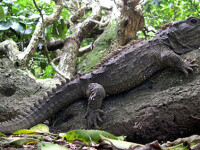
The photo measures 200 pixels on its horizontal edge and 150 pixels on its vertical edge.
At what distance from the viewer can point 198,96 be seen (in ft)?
9.40

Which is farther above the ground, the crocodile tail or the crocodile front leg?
the crocodile front leg

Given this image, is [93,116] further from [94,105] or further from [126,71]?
[126,71]

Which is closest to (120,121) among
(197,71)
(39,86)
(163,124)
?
(163,124)

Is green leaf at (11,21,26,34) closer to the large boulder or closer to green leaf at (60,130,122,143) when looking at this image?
the large boulder

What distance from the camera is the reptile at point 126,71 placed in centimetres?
394

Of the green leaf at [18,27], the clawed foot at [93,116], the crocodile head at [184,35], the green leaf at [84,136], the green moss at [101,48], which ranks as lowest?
the clawed foot at [93,116]

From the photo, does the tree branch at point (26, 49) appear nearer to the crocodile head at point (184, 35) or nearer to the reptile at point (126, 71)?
the reptile at point (126, 71)

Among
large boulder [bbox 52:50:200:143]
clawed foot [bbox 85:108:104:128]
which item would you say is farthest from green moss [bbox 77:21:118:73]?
clawed foot [bbox 85:108:104:128]

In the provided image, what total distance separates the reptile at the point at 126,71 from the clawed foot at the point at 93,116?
1.02ft

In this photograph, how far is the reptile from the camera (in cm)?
394

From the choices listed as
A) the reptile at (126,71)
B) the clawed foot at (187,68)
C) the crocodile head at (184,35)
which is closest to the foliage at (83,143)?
the reptile at (126,71)

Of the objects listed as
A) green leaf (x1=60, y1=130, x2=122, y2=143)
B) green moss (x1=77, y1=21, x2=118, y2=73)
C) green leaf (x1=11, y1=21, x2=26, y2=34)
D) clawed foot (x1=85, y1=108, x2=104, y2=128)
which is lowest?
clawed foot (x1=85, y1=108, x2=104, y2=128)

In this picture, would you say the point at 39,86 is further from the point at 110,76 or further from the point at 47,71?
the point at 47,71

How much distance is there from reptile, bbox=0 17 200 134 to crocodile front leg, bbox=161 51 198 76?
21mm
